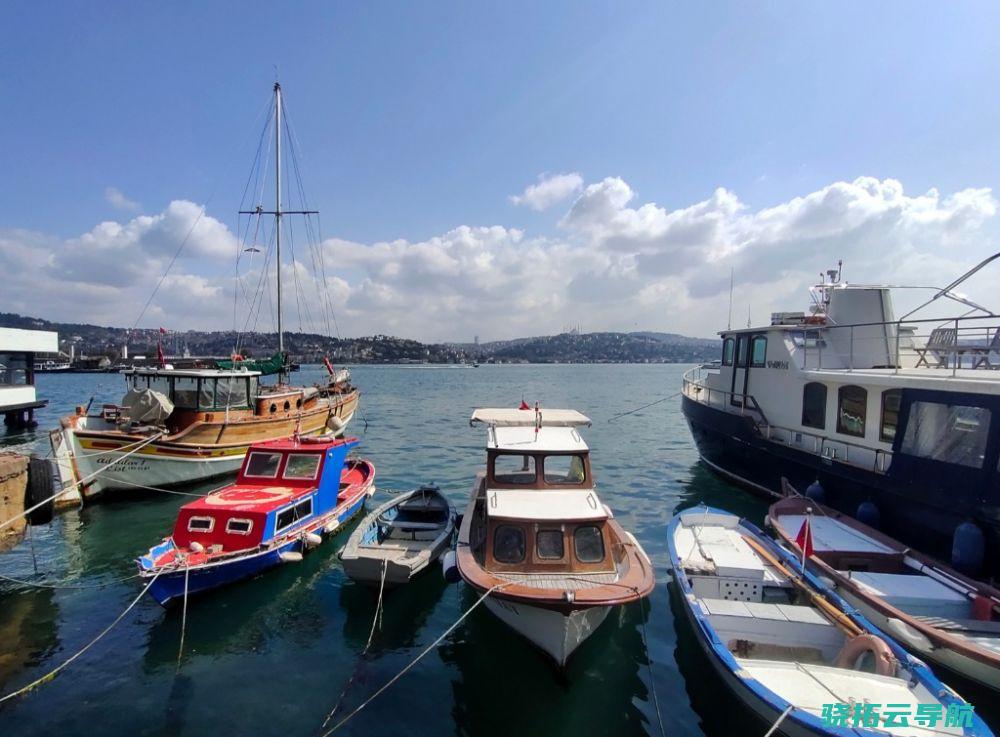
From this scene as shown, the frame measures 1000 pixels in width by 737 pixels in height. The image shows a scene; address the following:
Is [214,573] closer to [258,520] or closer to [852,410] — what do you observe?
[258,520]

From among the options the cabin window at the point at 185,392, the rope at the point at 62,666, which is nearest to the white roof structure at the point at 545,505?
the rope at the point at 62,666

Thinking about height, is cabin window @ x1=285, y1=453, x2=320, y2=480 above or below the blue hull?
above

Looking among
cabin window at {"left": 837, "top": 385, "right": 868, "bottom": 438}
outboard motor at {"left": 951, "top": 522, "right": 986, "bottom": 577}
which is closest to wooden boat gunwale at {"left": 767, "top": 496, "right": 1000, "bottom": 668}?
outboard motor at {"left": 951, "top": 522, "right": 986, "bottom": 577}

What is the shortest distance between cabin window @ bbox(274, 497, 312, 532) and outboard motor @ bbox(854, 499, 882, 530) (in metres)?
14.0

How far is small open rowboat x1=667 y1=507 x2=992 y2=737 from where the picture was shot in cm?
625

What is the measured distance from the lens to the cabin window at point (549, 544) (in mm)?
9500

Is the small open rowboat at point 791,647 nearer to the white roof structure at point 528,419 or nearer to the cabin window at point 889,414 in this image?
the white roof structure at point 528,419

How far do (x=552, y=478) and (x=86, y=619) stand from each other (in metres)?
10.1

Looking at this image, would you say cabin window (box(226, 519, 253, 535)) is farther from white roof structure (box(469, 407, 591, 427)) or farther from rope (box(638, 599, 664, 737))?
rope (box(638, 599, 664, 737))

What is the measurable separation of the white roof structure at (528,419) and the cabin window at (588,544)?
3.91 m

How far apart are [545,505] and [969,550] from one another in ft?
27.8

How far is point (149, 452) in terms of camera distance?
19.4 m

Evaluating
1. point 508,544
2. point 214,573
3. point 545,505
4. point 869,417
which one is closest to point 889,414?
point 869,417

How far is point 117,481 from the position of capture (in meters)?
19.1
